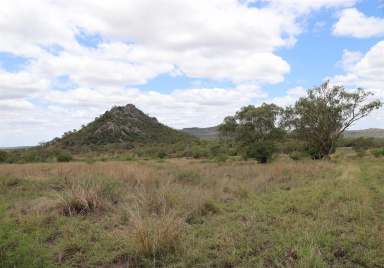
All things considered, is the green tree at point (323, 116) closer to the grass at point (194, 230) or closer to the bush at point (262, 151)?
the bush at point (262, 151)

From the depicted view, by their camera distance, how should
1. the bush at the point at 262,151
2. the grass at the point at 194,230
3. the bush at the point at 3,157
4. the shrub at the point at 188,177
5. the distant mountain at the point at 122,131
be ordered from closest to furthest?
the grass at the point at 194,230 < the shrub at the point at 188,177 < the bush at the point at 262,151 < the bush at the point at 3,157 < the distant mountain at the point at 122,131

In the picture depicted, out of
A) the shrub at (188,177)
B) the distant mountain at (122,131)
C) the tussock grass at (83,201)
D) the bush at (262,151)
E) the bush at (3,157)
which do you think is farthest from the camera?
the distant mountain at (122,131)

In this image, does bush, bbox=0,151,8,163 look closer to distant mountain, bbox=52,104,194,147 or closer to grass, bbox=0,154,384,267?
distant mountain, bbox=52,104,194,147

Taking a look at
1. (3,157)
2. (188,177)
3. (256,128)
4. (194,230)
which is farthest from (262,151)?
(3,157)

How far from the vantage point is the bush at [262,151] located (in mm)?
30484

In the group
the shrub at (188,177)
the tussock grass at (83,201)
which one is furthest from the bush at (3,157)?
the tussock grass at (83,201)

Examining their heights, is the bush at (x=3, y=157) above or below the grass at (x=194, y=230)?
above

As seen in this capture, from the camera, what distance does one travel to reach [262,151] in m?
30.5

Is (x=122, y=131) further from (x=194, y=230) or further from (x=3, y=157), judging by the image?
(x=194, y=230)

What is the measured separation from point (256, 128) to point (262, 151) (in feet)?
8.50

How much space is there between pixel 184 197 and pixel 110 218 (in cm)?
191

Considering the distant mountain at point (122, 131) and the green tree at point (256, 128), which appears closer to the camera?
the green tree at point (256, 128)

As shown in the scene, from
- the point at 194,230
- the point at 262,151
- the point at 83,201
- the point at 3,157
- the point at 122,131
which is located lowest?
the point at 194,230

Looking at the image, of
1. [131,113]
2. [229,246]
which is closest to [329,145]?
[229,246]
